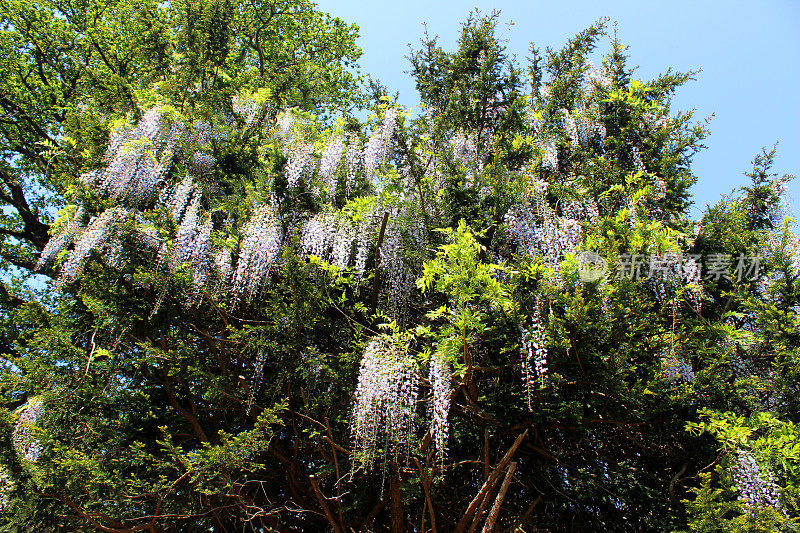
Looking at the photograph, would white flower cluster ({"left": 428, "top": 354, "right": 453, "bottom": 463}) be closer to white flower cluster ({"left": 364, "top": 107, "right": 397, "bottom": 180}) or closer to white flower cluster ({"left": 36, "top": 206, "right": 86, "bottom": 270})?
white flower cluster ({"left": 364, "top": 107, "right": 397, "bottom": 180})

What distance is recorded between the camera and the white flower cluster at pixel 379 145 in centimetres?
679

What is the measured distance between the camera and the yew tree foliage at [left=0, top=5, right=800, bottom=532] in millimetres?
4324

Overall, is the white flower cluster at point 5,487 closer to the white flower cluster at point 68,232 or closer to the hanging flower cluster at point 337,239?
the white flower cluster at point 68,232

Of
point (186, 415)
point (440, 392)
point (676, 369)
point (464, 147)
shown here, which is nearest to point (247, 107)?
point (464, 147)

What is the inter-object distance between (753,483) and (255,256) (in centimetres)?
546

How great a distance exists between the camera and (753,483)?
407cm

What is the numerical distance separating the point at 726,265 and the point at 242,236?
596 centimetres

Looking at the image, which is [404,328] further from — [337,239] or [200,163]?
[200,163]

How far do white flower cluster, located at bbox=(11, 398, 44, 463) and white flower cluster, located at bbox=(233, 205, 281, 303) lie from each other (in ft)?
7.71

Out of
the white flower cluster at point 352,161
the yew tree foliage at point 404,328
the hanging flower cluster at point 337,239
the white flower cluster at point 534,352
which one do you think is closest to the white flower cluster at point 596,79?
the yew tree foliage at point 404,328

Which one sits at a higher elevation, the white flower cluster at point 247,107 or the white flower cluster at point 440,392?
the white flower cluster at point 247,107

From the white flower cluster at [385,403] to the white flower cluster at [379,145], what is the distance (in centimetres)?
302

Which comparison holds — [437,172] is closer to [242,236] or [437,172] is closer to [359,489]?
[242,236]

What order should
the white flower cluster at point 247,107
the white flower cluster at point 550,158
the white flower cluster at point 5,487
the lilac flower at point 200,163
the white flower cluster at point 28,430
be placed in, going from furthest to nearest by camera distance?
1. the white flower cluster at point 247,107
2. the white flower cluster at point 550,158
3. the lilac flower at point 200,163
4. the white flower cluster at point 28,430
5. the white flower cluster at point 5,487
